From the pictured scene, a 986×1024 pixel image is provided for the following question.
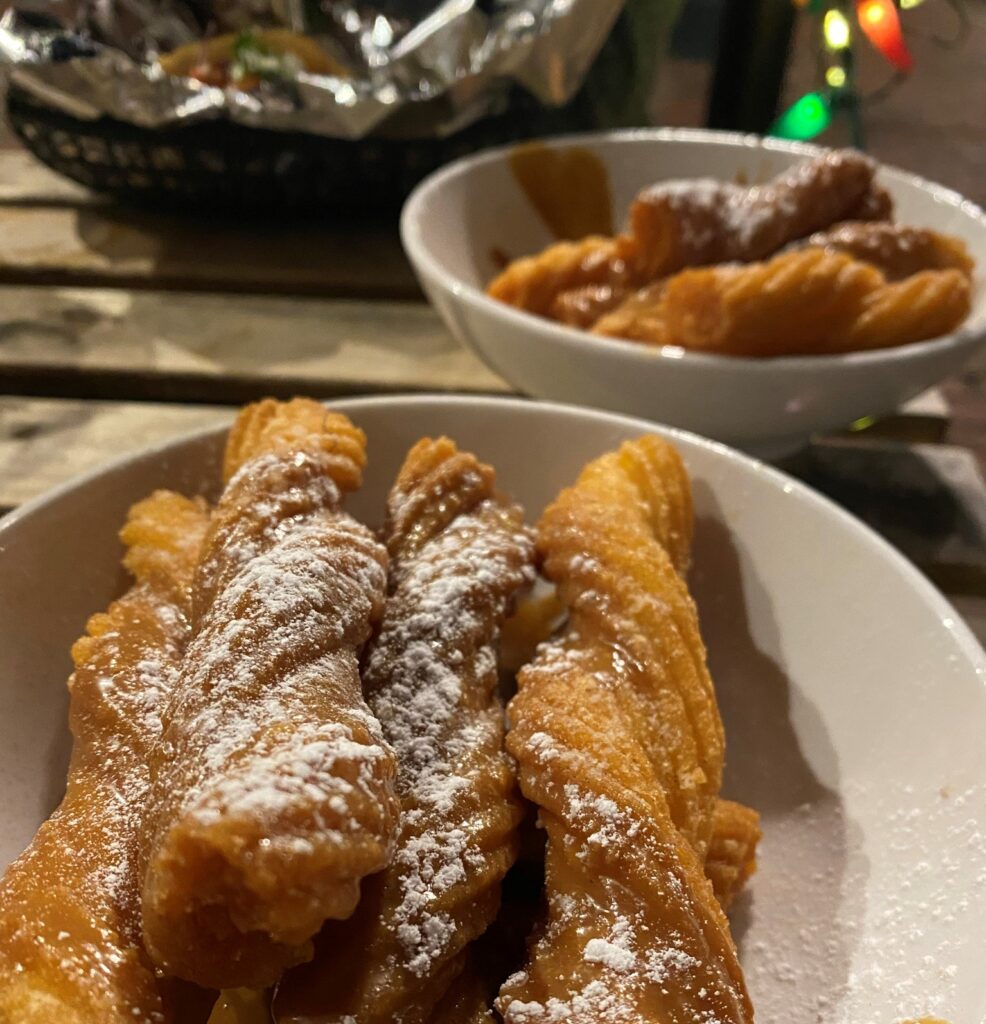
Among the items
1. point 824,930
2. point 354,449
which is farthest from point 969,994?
point 354,449

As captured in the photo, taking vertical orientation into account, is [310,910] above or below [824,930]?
above

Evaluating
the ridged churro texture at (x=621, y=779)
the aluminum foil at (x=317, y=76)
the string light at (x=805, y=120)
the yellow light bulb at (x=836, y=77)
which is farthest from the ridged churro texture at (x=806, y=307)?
the yellow light bulb at (x=836, y=77)

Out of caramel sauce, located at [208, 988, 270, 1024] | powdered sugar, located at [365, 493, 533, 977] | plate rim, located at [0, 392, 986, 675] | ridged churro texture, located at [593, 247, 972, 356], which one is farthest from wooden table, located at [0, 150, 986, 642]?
caramel sauce, located at [208, 988, 270, 1024]

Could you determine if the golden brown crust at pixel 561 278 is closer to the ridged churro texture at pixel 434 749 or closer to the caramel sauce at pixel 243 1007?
the ridged churro texture at pixel 434 749

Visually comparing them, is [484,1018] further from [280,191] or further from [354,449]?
[280,191]

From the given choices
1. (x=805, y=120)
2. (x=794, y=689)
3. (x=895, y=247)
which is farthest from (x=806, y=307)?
(x=805, y=120)

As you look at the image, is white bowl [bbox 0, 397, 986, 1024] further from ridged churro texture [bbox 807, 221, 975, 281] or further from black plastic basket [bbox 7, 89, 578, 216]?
black plastic basket [bbox 7, 89, 578, 216]
